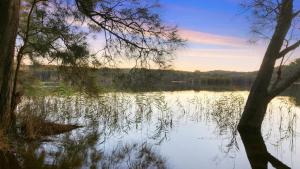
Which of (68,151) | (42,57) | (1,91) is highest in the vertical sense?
(42,57)

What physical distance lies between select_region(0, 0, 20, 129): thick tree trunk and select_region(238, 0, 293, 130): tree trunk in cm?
822

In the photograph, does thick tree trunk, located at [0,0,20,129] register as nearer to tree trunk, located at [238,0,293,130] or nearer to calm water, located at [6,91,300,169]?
calm water, located at [6,91,300,169]

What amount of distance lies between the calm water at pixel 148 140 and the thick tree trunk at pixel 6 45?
46.2 inches

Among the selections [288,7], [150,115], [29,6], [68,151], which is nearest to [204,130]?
[150,115]

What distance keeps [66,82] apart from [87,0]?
8.91 ft

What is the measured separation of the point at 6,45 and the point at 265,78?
898cm

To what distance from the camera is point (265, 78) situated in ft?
50.6

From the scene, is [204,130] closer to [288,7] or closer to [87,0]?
[288,7]

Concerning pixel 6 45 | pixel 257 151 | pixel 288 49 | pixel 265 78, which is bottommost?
pixel 257 151

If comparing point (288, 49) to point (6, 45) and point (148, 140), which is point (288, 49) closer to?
point (148, 140)

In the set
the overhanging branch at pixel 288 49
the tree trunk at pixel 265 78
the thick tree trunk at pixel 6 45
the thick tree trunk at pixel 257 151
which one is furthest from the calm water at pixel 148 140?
the overhanging branch at pixel 288 49

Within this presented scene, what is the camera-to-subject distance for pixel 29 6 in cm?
1319

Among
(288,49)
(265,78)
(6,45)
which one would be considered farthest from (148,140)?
(288,49)

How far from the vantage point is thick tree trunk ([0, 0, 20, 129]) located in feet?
31.7
